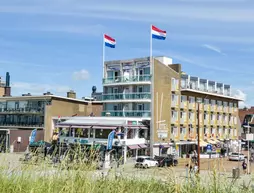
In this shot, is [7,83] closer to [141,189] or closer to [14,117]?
[14,117]

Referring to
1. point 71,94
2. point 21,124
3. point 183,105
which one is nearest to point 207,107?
point 183,105

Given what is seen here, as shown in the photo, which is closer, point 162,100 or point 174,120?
point 162,100

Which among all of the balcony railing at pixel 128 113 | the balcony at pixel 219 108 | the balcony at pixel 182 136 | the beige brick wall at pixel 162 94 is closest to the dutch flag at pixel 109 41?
the beige brick wall at pixel 162 94

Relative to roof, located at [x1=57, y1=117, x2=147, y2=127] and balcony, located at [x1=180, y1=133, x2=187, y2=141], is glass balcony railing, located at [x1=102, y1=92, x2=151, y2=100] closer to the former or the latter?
roof, located at [x1=57, y1=117, x2=147, y2=127]

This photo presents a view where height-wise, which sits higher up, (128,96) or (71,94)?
(71,94)

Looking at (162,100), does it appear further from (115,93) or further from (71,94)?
(71,94)

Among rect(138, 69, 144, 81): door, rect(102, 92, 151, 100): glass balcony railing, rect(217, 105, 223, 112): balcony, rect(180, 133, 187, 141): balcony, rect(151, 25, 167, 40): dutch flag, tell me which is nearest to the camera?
rect(102, 92, 151, 100): glass balcony railing

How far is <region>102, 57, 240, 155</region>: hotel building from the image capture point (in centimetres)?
5653

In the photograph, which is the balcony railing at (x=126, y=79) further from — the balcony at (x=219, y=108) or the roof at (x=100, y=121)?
the balcony at (x=219, y=108)

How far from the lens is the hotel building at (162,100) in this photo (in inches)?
2226

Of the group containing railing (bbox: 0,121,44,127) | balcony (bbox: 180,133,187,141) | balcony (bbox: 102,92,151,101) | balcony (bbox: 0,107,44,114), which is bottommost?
balcony (bbox: 180,133,187,141)

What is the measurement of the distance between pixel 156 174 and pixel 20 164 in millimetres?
3612

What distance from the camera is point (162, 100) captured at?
5812 cm

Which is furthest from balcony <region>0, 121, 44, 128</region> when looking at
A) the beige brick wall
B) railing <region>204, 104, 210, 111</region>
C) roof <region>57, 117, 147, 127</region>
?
railing <region>204, 104, 210, 111</region>
